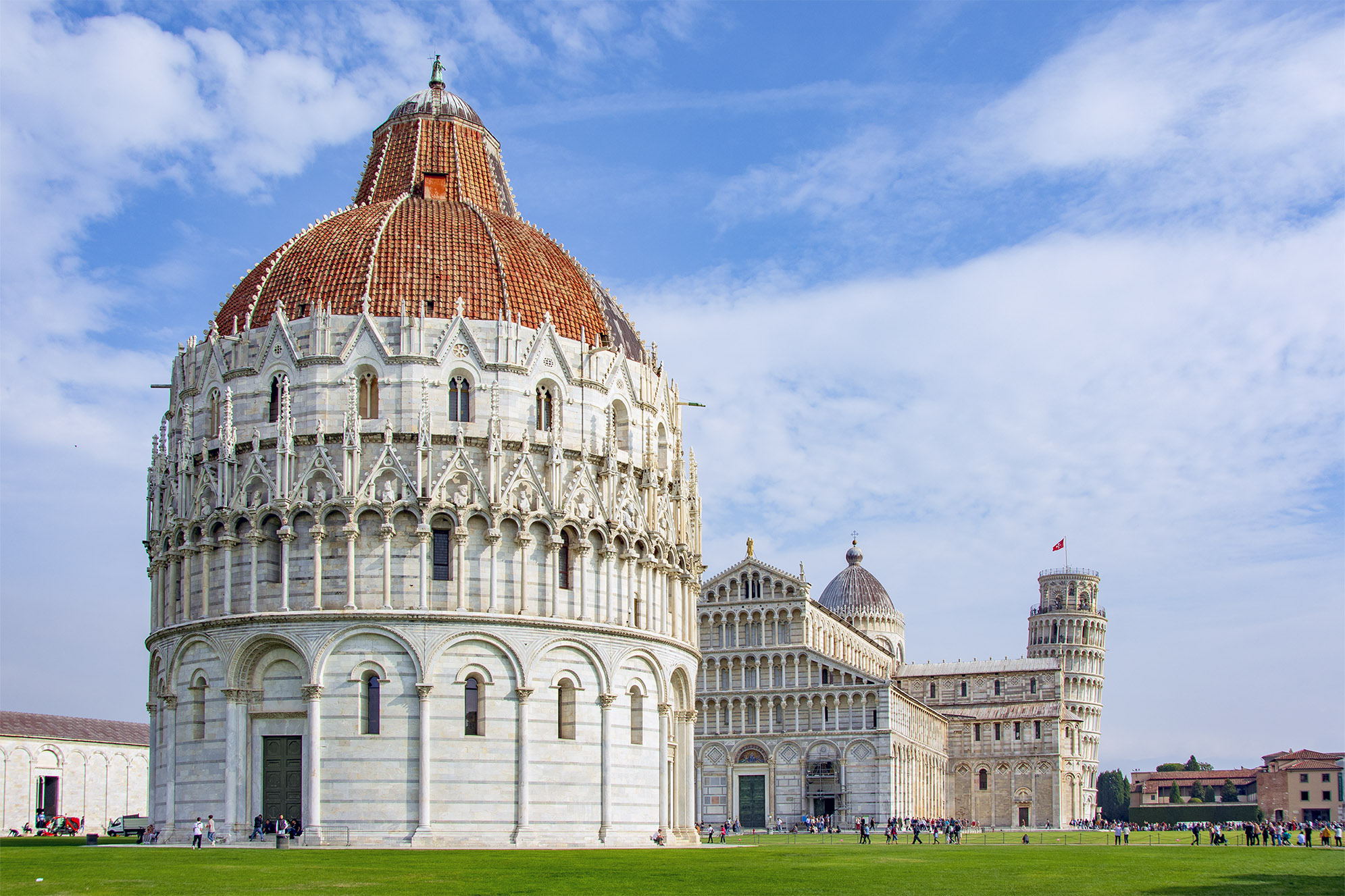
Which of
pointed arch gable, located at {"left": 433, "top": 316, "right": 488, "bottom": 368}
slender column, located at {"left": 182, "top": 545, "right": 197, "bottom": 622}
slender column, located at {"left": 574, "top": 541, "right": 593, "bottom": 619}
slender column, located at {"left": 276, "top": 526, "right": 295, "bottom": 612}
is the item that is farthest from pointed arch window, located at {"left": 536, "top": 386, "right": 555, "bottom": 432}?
slender column, located at {"left": 182, "top": 545, "right": 197, "bottom": 622}

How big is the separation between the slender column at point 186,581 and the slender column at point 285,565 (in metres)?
4.54

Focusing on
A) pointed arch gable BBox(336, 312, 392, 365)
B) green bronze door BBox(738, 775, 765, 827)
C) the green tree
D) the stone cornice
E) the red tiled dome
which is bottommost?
the green tree

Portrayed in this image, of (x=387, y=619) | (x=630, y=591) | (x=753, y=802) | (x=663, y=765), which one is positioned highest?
(x=630, y=591)

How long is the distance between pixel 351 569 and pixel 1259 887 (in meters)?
30.7

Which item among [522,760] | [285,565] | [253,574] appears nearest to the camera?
[285,565]

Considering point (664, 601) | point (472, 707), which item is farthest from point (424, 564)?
point (664, 601)

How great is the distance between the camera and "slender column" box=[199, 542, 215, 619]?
2087 inches

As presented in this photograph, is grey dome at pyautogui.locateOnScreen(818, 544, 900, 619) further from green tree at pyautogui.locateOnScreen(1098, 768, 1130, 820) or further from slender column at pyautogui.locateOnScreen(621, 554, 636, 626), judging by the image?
slender column at pyautogui.locateOnScreen(621, 554, 636, 626)

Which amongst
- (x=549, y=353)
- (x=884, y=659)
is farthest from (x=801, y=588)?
(x=549, y=353)

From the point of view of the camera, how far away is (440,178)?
210 ft

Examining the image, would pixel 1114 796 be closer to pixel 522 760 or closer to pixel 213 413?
pixel 522 760

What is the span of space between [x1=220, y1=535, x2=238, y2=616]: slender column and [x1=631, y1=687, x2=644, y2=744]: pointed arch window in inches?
585

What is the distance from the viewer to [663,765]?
57.3 m

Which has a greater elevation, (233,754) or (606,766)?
(233,754)
